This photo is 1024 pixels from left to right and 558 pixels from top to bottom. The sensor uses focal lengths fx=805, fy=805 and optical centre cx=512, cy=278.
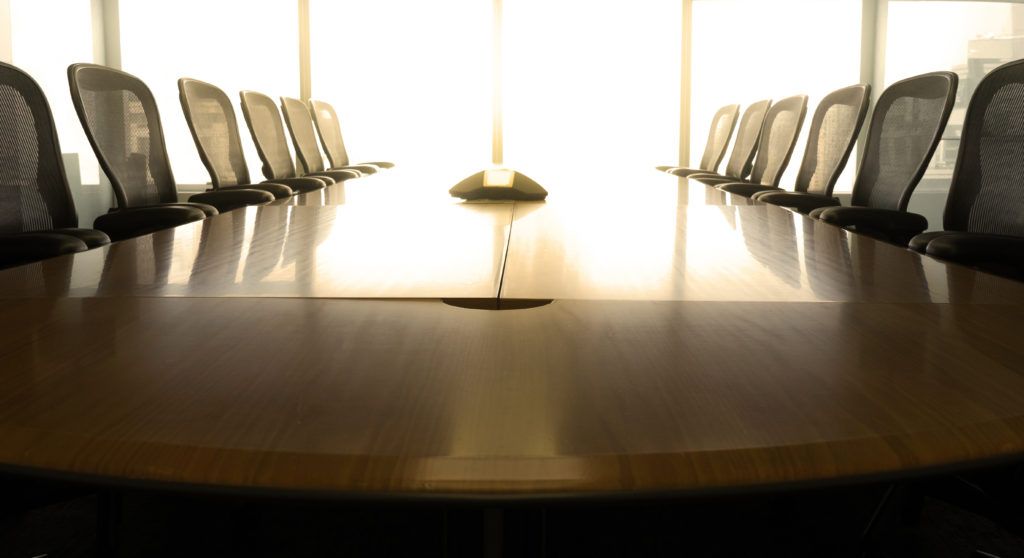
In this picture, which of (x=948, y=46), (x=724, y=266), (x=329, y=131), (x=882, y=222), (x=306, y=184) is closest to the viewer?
(x=724, y=266)

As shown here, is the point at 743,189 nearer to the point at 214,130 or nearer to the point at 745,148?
the point at 745,148

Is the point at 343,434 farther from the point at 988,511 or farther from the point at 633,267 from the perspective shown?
the point at 988,511

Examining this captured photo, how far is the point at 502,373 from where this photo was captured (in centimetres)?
68

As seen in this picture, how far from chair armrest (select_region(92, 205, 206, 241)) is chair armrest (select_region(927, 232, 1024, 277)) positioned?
92.8 inches

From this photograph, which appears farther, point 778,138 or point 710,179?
point 710,179

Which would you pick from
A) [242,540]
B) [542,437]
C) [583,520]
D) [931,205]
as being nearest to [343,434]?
[542,437]

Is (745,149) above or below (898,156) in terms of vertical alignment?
above

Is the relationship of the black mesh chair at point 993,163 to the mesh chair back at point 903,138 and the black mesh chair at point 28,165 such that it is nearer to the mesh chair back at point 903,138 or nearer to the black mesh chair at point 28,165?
the mesh chair back at point 903,138

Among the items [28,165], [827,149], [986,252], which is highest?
[827,149]

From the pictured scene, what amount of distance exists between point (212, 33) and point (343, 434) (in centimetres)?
944

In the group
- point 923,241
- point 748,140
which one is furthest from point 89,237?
point 748,140

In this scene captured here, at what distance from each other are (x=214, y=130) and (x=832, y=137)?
344 centimetres

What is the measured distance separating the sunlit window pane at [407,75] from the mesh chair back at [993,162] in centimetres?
676

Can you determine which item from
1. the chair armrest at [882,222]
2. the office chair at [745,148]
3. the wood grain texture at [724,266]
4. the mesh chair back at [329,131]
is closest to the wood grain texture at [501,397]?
the wood grain texture at [724,266]
